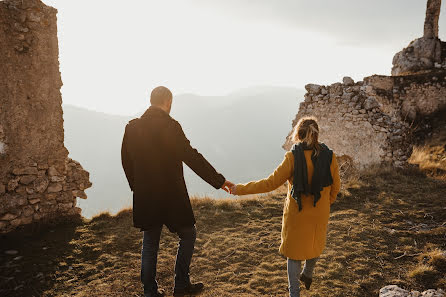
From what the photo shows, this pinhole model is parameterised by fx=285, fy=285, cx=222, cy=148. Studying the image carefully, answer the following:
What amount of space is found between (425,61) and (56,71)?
23.3 meters

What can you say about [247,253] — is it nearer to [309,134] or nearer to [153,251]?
[153,251]

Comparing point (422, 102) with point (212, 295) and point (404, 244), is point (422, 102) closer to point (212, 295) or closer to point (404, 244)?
point (404, 244)

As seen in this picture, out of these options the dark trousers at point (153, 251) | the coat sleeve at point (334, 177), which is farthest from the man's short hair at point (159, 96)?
the coat sleeve at point (334, 177)

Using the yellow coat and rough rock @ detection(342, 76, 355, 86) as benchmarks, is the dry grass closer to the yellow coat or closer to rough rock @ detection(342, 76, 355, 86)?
rough rock @ detection(342, 76, 355, 86)

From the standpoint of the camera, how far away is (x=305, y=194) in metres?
2.60

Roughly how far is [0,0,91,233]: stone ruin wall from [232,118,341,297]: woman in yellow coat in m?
4.67

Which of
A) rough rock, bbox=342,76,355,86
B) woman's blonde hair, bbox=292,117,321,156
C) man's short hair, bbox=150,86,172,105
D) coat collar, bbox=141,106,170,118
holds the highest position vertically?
rough rock, bbox=342,76,355,86

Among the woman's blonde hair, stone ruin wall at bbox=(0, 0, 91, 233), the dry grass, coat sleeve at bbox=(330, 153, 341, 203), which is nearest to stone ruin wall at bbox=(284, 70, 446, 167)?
the dry grass

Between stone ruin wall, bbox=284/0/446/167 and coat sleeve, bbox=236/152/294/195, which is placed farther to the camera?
stone ruin wall, bbox=284/0/446/167

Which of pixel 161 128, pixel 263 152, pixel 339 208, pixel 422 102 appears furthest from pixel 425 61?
pixel 263 152

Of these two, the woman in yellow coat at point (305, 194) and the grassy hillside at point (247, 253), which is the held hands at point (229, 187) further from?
the grassy hillside at point (247, 253)

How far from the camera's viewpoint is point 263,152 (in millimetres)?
181875

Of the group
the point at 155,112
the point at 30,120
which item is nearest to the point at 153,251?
the point at 155,112

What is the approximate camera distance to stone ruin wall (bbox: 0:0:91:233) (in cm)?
492
